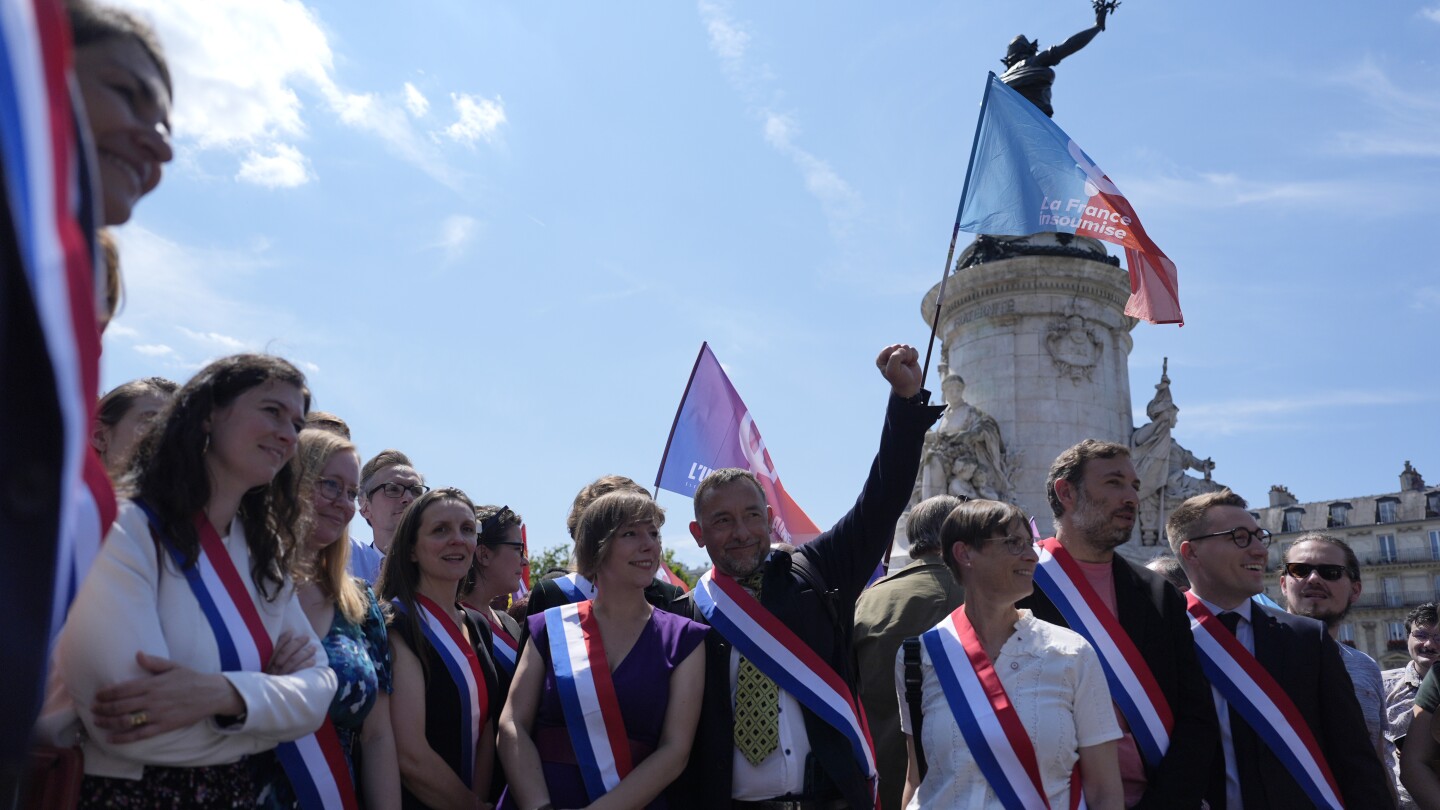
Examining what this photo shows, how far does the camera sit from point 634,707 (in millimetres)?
4242

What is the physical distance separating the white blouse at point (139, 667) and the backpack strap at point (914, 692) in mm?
2344

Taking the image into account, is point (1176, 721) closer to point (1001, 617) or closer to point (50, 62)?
point (1001, 617)

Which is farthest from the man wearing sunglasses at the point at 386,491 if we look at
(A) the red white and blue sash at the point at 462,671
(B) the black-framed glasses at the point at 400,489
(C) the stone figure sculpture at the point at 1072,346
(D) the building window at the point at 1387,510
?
(D) the building window at the point at 1387,510

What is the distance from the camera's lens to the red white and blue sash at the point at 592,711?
4.10 metres

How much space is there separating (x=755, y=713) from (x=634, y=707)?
0.53 m

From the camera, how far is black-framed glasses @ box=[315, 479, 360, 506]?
4.23 metres

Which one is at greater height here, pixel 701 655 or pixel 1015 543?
pixel 1015 543

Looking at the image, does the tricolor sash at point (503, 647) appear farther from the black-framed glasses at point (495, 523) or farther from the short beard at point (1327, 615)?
the short beard at point (1327, 615)

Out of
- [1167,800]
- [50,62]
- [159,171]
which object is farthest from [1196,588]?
[50,62]

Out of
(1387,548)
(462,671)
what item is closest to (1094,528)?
(462,671)

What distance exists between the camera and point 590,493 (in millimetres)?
6230

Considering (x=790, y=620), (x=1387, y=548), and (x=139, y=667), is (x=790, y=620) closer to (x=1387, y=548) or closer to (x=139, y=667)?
(x=139, y=667)

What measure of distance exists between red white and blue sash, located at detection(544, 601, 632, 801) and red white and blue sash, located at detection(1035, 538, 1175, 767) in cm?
204

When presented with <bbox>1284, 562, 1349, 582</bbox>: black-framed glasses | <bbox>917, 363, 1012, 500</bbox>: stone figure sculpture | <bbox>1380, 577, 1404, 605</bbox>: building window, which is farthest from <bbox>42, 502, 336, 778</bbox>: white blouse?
<bbox>1380, 577, 1404, 605</bbox>: building window
